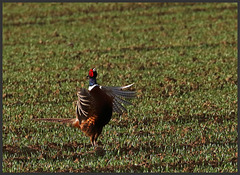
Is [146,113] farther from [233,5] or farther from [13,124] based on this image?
[233,5]

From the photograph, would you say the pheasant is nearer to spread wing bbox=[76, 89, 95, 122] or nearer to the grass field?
spread wing bbox=[76, 89, 95, 122]

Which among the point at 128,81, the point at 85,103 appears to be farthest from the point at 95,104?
the point at 128,81

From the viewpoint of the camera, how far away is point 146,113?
1205 cm

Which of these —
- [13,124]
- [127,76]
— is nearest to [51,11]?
[127,76]

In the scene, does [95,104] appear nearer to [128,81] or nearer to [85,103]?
[85,103]

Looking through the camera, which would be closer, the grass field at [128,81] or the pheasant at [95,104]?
the pheasant at [95,104]

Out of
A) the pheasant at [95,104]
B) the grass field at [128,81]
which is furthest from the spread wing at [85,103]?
the grass field at [128,81]

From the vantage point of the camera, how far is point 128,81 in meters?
15.7

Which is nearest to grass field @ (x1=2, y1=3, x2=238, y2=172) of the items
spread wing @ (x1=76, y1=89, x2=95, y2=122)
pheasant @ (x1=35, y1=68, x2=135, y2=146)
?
pheasant @ (x1=35, y1=68, x2=135, y2=146)

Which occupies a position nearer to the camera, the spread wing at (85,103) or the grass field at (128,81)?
the spread wing at (85,103)

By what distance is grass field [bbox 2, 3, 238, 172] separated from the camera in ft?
29.9

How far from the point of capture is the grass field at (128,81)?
9.11 meters

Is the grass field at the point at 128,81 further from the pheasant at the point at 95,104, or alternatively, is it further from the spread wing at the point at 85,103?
the spread wing at the point at 85,103

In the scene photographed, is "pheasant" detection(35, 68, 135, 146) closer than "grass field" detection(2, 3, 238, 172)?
Yes
